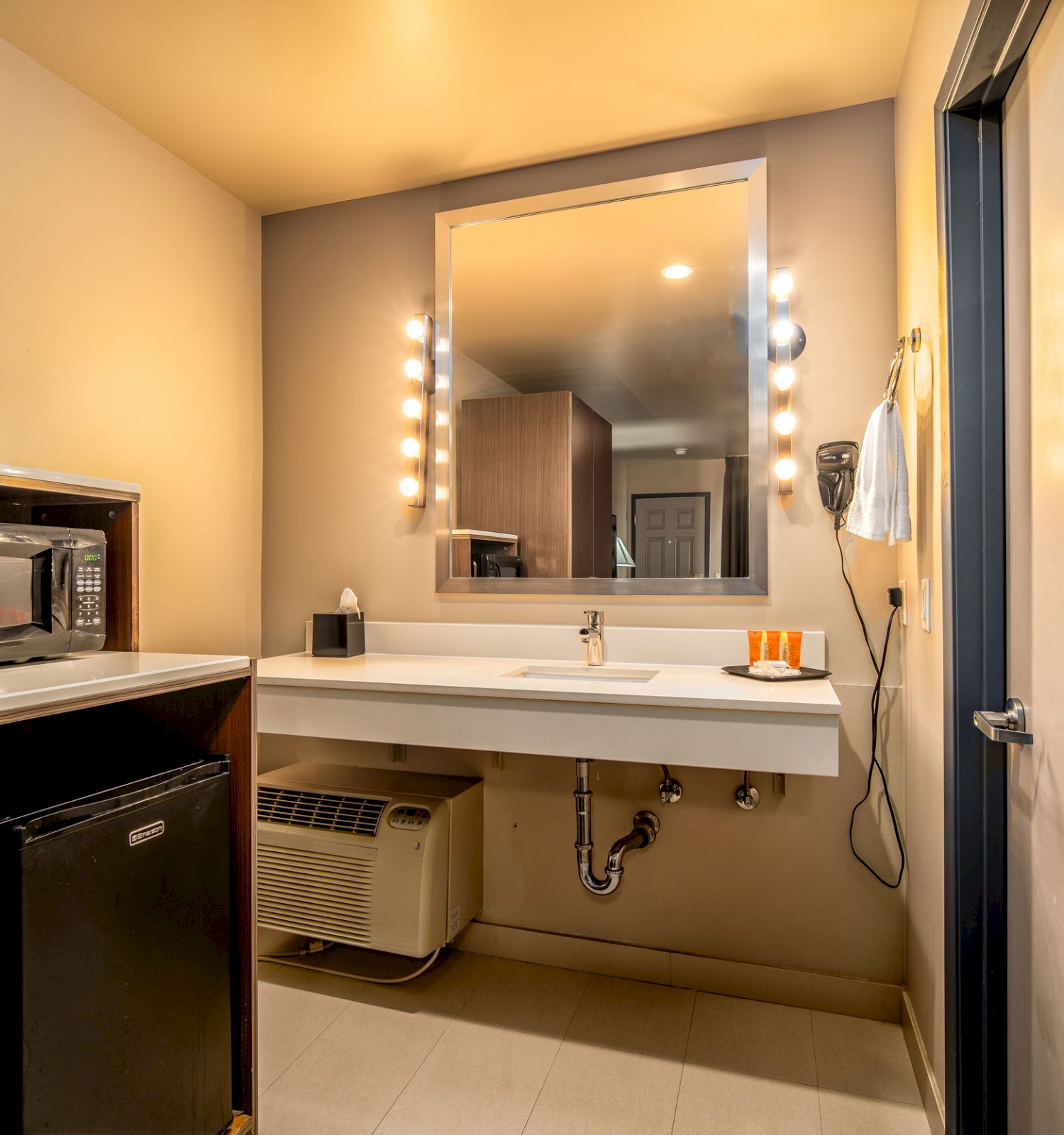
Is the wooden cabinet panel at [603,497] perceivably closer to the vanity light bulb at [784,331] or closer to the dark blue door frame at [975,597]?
the vanity light bulb at [784,331]

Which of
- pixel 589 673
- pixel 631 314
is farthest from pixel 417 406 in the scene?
pixel 589 673

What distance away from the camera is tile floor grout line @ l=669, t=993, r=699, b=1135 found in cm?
160

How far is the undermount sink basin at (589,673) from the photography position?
204cm

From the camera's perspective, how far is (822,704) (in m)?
1.53

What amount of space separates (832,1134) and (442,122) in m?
2.64

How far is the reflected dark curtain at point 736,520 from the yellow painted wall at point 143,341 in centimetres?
160

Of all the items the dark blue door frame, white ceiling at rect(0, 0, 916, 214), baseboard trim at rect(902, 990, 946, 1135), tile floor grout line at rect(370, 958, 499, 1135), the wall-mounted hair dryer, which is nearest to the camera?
the dark blue door frame

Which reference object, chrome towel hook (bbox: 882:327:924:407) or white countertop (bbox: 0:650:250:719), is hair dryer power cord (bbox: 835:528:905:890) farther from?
white countertop (bbox: 0:650:250:719)

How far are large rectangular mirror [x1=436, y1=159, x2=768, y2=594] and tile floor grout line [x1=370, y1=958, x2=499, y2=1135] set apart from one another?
3.69 feet

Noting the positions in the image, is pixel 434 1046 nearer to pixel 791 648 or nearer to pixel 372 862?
pixel 372 862

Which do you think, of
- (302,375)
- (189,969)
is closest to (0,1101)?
(189,969)

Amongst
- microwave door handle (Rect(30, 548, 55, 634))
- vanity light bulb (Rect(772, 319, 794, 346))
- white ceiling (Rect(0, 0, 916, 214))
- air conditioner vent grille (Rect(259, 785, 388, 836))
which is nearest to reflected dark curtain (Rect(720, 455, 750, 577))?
vanity light bulb (Rect(772, 319, 794, 346))

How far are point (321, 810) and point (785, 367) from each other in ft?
5.99

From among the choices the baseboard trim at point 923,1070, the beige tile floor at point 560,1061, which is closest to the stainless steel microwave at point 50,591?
the beige tile floor at point 560,1061
